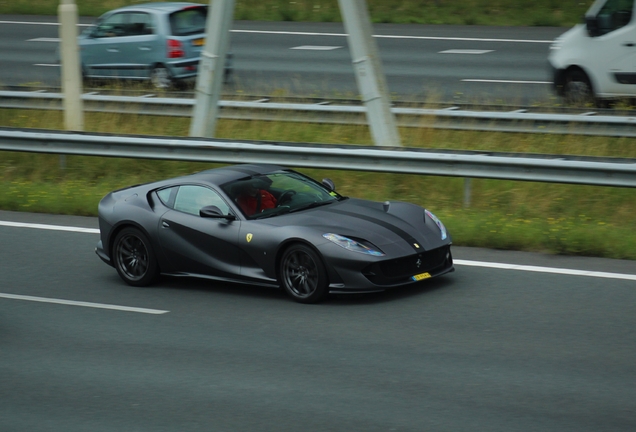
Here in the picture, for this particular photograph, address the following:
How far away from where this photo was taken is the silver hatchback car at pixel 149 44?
20656 millimetres

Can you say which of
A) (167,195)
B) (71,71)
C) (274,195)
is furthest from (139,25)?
(274,195)

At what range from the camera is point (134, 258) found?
10.7 m

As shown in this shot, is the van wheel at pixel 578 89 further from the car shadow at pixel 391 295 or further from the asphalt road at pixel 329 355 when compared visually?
the car shadow at pixel 391 295

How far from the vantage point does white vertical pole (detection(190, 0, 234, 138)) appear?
14.7m

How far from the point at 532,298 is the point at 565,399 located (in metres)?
2.63

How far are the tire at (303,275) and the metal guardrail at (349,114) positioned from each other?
6.59m

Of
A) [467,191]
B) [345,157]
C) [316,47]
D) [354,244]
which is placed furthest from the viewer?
[316,47]

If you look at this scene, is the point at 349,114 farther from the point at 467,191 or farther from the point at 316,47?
the point at 316,47

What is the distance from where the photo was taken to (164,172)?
50.5 ft

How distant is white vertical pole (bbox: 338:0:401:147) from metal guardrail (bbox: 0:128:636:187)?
83cm

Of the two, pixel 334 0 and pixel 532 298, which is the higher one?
pixel 334 0

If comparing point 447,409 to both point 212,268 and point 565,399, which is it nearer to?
point 565,399

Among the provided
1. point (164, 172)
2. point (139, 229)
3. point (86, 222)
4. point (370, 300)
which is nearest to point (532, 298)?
point (370, 300)

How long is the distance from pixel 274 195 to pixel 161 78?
436 inches
